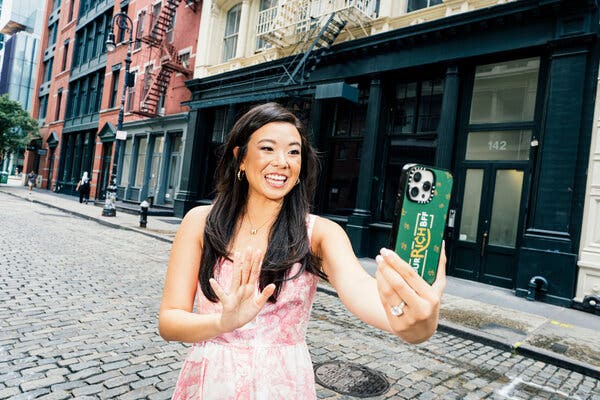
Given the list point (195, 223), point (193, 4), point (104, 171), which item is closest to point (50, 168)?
point (104, 171)

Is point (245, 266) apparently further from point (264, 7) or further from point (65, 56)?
point (65, 56)

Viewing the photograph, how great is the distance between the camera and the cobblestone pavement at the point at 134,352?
332cm

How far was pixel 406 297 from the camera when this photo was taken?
1.01m

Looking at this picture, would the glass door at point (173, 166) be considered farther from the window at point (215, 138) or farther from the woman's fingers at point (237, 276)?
the woman's fingers at point (237, 276)

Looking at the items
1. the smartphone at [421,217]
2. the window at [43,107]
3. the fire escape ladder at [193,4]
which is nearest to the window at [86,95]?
the window at [43,107]

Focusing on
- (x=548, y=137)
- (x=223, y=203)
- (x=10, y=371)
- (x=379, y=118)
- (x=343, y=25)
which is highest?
(x=343, y=25)

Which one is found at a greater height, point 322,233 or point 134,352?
A: point 322,233

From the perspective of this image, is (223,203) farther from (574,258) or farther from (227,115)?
(227,115)

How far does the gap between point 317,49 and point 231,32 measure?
709cm

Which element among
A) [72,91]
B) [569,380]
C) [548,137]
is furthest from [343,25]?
[72,91]

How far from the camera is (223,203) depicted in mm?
1775

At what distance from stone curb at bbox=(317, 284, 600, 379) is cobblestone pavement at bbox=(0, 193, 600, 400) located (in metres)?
0.10

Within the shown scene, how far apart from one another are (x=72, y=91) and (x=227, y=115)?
22730 mm

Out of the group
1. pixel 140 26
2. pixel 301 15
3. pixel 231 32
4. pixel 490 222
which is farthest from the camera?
pixel 140 26
